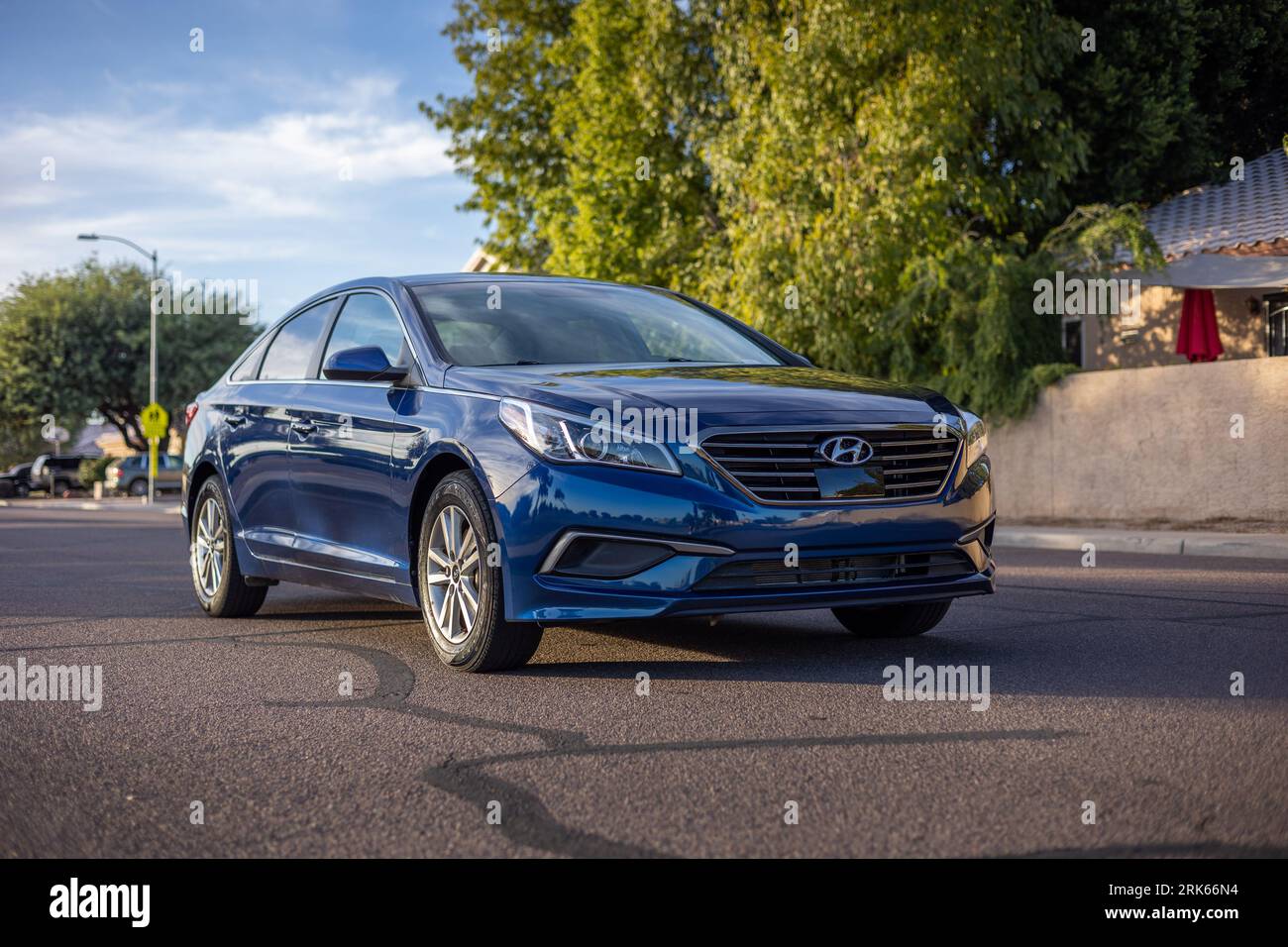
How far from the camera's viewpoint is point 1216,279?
17.0 meters

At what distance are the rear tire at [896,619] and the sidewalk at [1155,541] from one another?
25.0 feet

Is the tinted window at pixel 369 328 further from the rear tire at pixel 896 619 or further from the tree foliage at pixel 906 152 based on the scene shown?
the tree foliage at pixel 906 152

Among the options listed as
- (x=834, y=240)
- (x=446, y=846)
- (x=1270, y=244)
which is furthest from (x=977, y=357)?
(x=446, y=846)

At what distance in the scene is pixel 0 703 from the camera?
230 inches

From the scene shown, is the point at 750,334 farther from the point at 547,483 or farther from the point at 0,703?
the point at 0,703

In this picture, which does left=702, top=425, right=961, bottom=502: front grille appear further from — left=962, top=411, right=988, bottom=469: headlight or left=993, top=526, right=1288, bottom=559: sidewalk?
left=993, top=526, right=1288, bottom=559: sidewalk

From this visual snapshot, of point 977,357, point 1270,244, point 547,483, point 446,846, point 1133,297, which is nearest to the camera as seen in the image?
point 446,846

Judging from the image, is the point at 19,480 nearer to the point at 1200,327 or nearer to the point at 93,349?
the point at 93,349

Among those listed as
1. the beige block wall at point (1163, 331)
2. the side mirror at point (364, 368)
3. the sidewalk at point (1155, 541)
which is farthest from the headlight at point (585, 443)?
the beige block wall at point (1163, 331)

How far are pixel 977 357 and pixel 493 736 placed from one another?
15.0 meters

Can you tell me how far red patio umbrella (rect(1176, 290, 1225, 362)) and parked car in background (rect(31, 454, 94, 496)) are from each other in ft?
165

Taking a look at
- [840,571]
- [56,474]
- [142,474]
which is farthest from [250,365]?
→ [56,474]

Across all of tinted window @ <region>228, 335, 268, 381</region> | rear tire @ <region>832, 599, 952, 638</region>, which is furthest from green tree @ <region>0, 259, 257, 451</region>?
rear tire @ <region>832, 599, 952, 638</region>

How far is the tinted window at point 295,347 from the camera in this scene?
816 centimetres
